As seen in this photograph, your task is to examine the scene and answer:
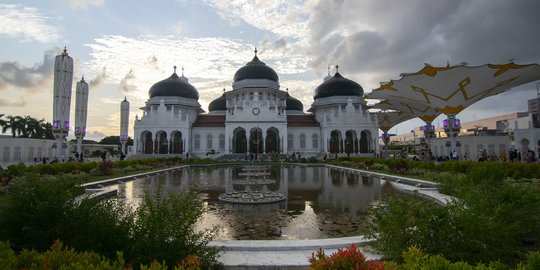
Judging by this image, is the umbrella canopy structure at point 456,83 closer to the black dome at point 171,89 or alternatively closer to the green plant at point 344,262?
the green plant at point 344,262

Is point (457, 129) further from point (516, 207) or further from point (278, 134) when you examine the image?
point (516, 207)

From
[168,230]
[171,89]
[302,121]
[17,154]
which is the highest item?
[171,89]

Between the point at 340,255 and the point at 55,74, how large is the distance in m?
41.9

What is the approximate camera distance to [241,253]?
5.62m

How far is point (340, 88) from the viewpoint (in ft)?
186

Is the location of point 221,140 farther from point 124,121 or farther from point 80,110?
point 80,110

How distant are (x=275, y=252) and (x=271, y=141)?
47.3 metres

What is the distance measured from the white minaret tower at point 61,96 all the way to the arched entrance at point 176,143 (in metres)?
17.2

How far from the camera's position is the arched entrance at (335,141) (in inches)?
2069

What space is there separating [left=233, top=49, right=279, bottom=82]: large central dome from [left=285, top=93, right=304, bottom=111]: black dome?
6.60 metres

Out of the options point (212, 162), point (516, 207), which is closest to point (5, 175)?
point (516, 207)

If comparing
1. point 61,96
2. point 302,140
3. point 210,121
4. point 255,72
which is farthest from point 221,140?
point 61,96

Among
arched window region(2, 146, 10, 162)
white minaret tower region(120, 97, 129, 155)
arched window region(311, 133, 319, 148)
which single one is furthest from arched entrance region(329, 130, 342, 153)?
arched window region(2, 146, 10, 162)

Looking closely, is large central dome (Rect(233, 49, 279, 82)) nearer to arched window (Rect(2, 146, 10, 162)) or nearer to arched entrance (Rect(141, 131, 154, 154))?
arched entrance (Rect(141, 131, 154, 154))
